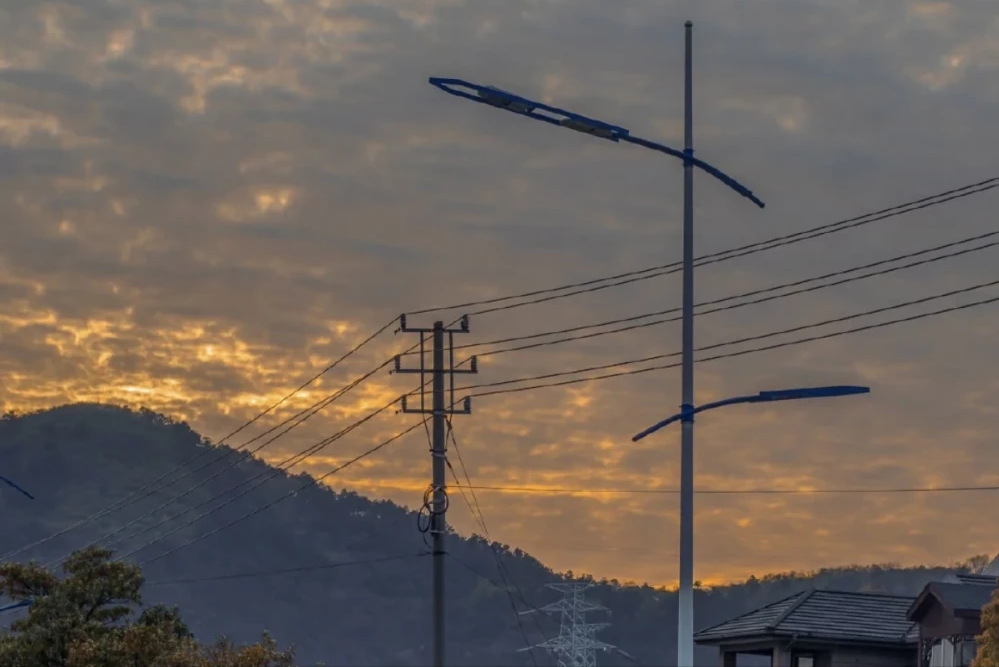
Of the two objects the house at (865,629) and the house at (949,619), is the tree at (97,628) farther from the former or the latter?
the house at (949,619)

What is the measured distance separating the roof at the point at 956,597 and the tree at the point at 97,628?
836 inches

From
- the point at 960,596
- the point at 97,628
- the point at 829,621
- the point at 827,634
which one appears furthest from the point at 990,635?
the point at 97,628

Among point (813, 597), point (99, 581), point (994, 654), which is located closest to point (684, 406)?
point (994, 654)

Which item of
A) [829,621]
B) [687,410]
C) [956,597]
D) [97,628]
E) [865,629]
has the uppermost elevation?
[687,410]

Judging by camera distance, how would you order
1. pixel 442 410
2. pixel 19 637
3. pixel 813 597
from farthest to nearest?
pixel 813 597
pixel 442 410
pixel 19 637

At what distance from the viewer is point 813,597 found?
221 feet

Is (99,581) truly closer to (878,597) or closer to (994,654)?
(994,654)

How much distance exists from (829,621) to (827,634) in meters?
1.37

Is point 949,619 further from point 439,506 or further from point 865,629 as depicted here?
point 439,506

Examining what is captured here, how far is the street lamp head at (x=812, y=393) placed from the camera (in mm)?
33906

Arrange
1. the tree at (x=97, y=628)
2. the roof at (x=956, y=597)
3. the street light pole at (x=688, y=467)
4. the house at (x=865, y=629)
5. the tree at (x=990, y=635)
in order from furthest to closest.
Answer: the house at (x=865, y=629) → the roof at (x=956, y=597) → the tree at (x=97, y=628) → the tree at (x=990, y=635) → the street light pole at (x=688, y=467)

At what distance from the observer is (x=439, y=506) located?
53.8 meters

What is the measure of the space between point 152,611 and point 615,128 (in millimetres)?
24559

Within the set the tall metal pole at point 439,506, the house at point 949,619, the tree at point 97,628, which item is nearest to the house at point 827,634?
the house at point 949,619
